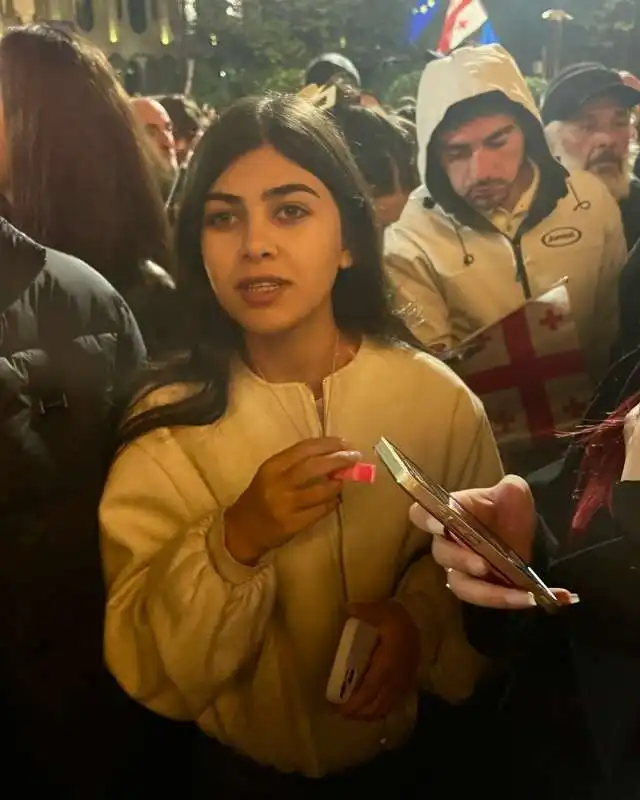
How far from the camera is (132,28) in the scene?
1045 millimetres

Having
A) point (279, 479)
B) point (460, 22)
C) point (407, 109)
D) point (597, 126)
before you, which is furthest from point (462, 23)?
point (279, 479)

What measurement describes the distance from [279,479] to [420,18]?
0.56 m

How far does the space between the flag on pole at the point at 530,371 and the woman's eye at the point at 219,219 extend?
0.31 m

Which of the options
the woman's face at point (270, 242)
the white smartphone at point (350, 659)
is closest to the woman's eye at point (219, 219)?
the woman's face at point (270, 242)

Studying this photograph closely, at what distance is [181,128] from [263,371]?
0.97 feet

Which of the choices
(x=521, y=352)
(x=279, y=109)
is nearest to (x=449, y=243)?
(x=521, y=352)

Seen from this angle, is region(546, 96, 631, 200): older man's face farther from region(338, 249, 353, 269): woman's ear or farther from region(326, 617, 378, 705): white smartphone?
region(326, 617, 378, 705): white smartphone

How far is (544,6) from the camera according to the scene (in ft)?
3.55

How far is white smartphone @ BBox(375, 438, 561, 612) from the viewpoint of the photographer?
0.99 meters

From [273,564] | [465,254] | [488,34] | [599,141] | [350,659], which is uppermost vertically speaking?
[488,34]

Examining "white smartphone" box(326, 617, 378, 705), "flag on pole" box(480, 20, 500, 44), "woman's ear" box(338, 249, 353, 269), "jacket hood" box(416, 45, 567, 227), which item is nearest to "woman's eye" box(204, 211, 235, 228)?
"woman's ear" box(338, 249, 353, 269)

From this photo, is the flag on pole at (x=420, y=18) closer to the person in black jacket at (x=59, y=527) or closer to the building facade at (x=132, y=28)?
→ the building facade at (x=132, y=28)

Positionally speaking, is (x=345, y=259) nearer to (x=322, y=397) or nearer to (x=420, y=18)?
(x=322, y=397)

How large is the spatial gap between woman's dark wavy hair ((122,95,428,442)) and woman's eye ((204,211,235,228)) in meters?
0.01
